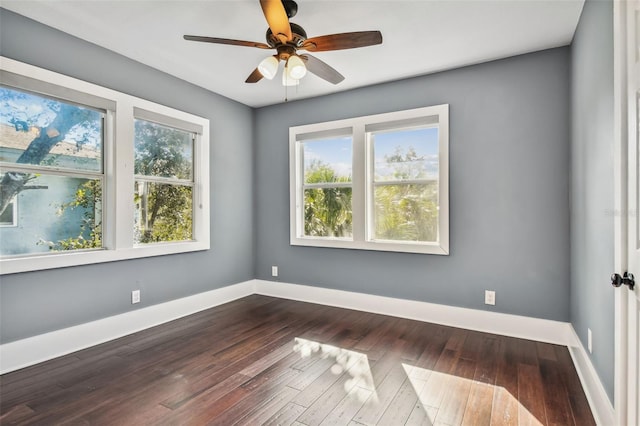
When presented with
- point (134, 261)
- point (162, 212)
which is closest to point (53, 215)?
point (134, 261)

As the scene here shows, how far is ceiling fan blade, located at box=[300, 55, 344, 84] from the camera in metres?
2.52

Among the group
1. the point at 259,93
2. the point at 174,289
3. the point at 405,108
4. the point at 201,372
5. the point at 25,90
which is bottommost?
the point at 201,372

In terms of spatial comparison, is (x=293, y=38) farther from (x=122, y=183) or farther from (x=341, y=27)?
(x=122, y=183)

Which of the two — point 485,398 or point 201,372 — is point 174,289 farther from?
point 485,398

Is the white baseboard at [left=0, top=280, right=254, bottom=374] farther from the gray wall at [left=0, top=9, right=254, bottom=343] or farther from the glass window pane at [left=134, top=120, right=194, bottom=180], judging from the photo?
the glass window pane at [left=134, top=120, right=194, bottom=180]

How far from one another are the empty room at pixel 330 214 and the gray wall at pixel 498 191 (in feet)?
0.07

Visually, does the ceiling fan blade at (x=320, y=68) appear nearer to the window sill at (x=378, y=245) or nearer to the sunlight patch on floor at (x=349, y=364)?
the window sill at (x=378, y=245)

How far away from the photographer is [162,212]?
3578 millimetres

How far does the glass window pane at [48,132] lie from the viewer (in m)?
2.46

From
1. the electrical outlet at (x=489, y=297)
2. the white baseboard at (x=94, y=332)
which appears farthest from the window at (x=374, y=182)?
the white baseboard at (x=94, y=332)

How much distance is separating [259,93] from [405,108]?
1.79 m

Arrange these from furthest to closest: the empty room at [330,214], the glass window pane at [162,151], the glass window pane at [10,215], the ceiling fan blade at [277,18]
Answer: the glass window pane at [162,151] → the glass window pane at [10,215] → the empty room at [330,214] → the ceiling fan blade at [277,18]

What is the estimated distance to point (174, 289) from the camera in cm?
359

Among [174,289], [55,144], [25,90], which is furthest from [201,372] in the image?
[25,90]
